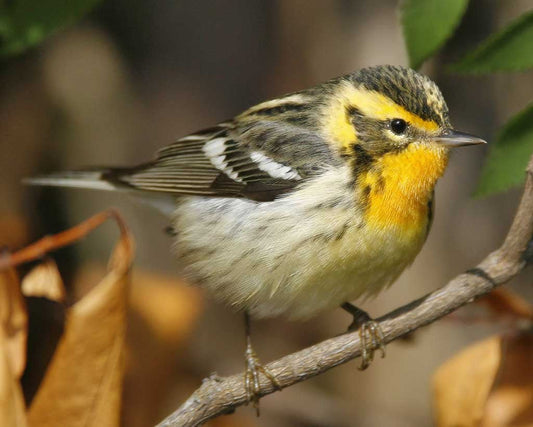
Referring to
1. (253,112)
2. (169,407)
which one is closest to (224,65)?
(253,112)

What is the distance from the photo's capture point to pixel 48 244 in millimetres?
2205

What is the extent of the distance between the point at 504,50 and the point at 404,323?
2.86 feet

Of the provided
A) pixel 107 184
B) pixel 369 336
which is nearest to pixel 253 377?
pixel 369 336

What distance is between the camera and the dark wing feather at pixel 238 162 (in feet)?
10.6

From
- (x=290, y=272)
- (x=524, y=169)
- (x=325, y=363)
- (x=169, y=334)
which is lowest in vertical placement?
(x=325, y=363)

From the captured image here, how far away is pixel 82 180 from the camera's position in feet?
12.7

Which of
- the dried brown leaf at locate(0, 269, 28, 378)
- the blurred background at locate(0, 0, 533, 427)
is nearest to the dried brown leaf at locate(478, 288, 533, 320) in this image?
the blurred background at locate(0, 0, 533, 427)

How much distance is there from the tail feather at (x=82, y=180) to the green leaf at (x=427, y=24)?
1.64 metres

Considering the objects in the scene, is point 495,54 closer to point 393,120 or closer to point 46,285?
point 393,120

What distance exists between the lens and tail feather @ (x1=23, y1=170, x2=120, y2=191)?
3850mm

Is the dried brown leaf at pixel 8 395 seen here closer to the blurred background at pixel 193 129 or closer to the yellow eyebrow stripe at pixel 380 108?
the blurred background at pixel 193 129

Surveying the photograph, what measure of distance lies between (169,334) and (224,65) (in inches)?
86.0

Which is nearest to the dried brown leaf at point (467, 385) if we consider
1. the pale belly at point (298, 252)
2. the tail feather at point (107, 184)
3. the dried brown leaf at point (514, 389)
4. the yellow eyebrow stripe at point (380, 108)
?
the dried brown leaf at point (514, 389)

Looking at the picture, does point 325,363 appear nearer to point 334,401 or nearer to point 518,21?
point 518,21
